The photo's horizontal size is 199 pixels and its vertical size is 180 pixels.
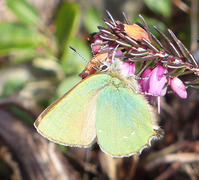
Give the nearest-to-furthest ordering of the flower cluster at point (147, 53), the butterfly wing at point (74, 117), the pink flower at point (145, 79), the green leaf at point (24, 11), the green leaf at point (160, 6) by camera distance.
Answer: the flower cluster at point (147, 53)
the pink flower at point (145, 79)
the butterfly wing at point (74, 117)
the green leaf at point (160, 6)
the green leaf at point (24, 11)

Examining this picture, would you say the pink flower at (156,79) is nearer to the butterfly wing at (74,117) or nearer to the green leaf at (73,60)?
the butterfly wing at (74,117)

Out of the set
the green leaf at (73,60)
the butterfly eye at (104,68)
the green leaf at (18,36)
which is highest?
the butterfly eye at (104,68)

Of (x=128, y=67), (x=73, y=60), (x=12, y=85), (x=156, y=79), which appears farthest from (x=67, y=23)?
(x=156, y=79)

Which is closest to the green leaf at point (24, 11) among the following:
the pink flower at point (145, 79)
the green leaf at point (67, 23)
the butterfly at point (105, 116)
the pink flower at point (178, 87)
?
the green leaf at point (67, 23)

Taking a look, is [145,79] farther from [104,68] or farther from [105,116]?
[105,116]

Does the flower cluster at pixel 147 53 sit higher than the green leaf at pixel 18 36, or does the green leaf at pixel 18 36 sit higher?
the flower cluster at pixel 147 53

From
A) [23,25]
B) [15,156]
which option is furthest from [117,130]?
[23,25]
